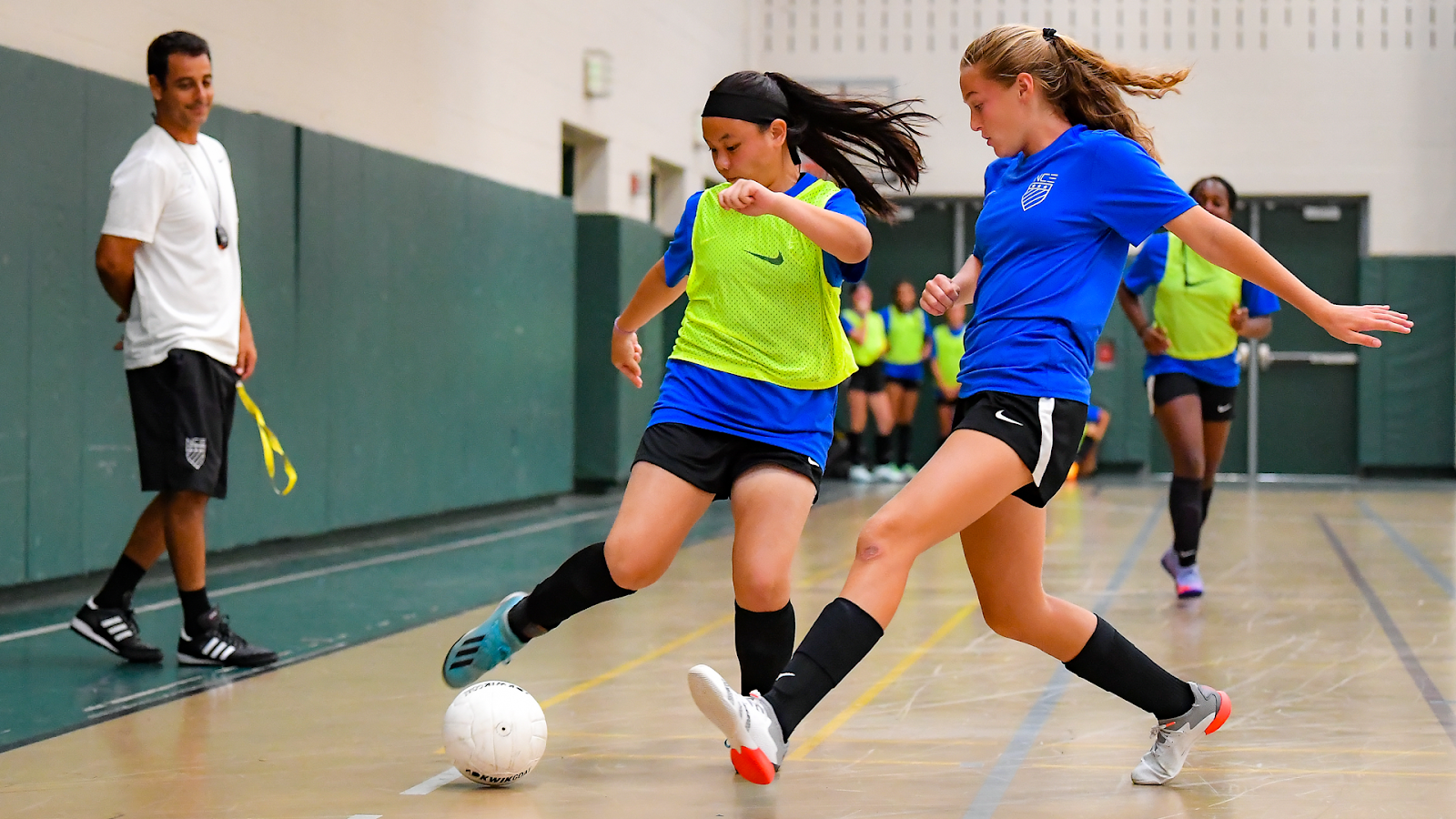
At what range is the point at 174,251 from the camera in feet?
17.6

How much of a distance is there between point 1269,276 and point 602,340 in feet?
34.4

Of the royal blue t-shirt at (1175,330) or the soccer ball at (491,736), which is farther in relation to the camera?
the royal blue t-shirt at (1175,330)

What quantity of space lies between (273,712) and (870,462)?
13.5m

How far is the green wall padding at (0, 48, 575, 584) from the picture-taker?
6.78 meters

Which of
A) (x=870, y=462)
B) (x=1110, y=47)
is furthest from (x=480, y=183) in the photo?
(x=1110, y=47)

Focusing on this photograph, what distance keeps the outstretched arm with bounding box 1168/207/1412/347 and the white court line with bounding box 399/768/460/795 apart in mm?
2180

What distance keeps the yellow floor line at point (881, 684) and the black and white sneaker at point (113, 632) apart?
8.09 feet

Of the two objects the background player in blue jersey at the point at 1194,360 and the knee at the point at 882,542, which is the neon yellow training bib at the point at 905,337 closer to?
the background player in blue jersey at the point at 1194,360

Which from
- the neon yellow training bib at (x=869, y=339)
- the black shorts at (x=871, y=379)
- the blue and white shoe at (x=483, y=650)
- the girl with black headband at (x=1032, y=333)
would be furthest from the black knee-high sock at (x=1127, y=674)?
the black shorts at (x=871, y=379)

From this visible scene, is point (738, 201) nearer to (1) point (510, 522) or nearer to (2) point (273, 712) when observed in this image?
(2) point (273, 712)

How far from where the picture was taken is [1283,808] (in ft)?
12.1

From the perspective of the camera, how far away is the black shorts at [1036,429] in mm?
3365

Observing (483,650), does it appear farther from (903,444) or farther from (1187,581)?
(903,444)

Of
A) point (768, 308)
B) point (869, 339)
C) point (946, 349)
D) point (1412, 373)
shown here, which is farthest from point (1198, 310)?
point (1412, 373)
